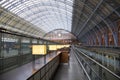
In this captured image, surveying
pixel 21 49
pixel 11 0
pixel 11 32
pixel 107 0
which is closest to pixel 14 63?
pixel 21 49

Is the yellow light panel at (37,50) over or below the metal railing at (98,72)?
over

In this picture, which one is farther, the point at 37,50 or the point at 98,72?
the point at 37,50

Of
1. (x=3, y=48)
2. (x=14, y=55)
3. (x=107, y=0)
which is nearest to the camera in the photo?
(x=3, y=48)

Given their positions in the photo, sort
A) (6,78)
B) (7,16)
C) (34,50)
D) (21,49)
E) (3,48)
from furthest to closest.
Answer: (7,16)
(34,50)
(21,49)
(3,48)
(6,78)

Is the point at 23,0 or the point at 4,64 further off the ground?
the point at 23,0

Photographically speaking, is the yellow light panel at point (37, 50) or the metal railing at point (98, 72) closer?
the metal railing at point (98, 72)

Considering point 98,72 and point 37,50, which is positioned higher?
point 37,50

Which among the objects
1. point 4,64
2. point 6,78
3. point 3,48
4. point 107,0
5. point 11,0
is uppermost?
point 11,0

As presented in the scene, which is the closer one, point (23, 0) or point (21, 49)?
point (21, 49)

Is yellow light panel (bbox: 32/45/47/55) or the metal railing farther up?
yellow light panel (bbox: 32/45/47/55)

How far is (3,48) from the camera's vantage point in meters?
5.62

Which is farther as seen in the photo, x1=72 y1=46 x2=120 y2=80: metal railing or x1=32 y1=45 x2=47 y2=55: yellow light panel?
x1=32 y1=45 x2=47 y2=55: yellow light panel

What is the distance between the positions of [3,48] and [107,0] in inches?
801

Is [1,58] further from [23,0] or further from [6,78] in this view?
[23,0]
